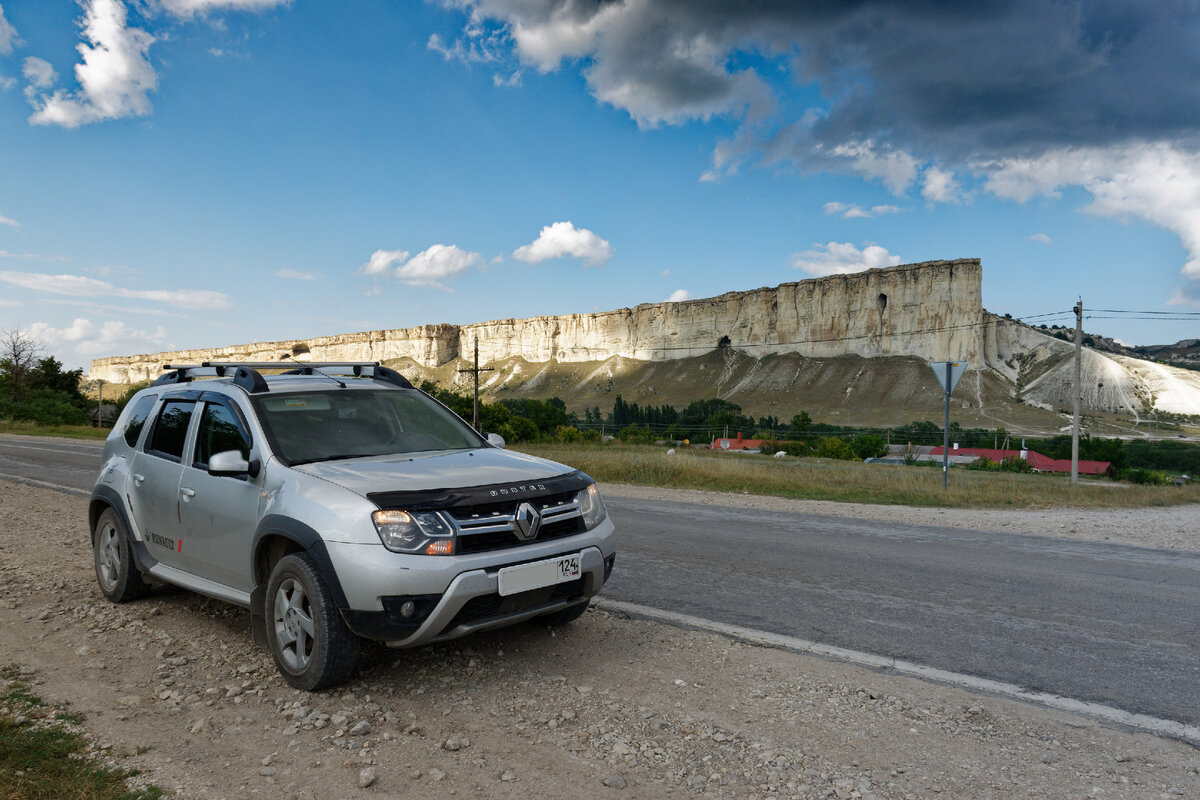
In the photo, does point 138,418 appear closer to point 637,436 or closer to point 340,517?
point 340,517

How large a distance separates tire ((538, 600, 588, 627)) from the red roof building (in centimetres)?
5368

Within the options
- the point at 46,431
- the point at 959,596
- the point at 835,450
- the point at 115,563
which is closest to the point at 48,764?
the point at 115,563

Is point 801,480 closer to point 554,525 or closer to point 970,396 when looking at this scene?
point 554,525

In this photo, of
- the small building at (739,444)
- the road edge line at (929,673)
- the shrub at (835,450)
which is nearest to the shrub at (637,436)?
the small building at (739,444)

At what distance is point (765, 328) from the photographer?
491 feet

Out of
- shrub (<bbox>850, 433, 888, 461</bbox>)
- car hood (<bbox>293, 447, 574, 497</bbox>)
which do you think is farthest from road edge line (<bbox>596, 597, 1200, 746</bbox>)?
shrub (<bbox>850, 433, 888, 461</bbox>)

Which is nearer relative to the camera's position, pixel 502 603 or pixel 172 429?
pixel 502 603

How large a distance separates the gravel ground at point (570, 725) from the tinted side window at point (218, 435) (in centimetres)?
124

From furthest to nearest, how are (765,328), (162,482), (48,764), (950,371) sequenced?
(765,328), (950,371), (162,482), (48,764)

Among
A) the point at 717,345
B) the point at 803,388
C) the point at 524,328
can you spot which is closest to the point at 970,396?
the point at 803,388

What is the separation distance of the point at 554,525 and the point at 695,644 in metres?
1.32

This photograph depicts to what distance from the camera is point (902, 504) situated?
13711 millimetres

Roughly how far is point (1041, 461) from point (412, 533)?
7306 cm

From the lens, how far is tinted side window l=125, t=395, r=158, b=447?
5450 millimetres
